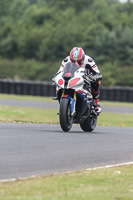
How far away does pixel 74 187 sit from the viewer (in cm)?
584

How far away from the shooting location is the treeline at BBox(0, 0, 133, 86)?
211 feet

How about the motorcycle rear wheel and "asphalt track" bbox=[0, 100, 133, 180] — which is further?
the motorcycle rear wheel

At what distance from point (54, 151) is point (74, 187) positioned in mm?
2248

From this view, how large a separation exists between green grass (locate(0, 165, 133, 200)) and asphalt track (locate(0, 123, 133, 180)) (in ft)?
1.17

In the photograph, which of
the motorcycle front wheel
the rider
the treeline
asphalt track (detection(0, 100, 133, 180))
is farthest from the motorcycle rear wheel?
the treeline

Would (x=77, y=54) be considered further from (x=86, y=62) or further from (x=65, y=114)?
(x=65, y=114)

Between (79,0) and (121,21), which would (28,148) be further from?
(79,0)

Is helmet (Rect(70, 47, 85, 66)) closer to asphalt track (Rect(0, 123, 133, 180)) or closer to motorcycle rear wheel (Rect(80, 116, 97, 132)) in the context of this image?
motorcycle rear wheel (Rect(80, 116, 97, 132))

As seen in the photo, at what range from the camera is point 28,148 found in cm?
807

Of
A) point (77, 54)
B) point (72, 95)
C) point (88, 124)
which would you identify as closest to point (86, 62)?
point (77, 54)

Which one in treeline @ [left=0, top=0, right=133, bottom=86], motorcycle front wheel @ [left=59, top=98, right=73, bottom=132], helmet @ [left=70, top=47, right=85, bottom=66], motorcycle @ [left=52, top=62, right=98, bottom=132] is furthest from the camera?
treeline @ [left=0, top=0, right=133, bottom=86]

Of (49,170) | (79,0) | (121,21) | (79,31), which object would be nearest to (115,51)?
(79,31)

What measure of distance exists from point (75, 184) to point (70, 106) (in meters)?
4.44

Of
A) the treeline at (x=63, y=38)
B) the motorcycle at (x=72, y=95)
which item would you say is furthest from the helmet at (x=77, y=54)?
the treeline at (x=63, y=38)
